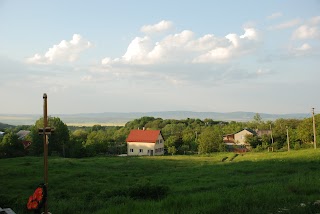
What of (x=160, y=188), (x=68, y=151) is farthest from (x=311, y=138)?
(x=160, y=188)

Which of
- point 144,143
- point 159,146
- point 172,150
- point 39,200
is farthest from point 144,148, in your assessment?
point 39,200

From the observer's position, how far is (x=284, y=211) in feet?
28.6

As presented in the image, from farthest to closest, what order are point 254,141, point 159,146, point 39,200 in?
point 254,141 → point 159,146 → point 39,200

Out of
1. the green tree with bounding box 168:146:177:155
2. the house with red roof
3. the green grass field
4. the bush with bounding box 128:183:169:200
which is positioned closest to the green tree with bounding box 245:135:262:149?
the green tree with bounding box 168:146:177:155

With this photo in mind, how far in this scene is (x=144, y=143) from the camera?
196ft

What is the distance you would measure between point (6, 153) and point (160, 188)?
4017 cm

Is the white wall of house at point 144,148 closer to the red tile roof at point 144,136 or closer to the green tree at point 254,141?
the red tile roof at point 144,136

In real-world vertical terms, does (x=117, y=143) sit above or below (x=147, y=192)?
below

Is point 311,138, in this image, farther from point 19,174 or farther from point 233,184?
point 19,174

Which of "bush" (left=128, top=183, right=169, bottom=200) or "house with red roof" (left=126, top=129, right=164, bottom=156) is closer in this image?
"bush" (left=128, top=183, right=169, bottom=200)

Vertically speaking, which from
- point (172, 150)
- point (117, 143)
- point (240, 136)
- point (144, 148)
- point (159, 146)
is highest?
point (240, 136)

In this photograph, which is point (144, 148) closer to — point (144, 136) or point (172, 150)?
point (144, 136)

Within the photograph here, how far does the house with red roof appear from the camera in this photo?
195 feet

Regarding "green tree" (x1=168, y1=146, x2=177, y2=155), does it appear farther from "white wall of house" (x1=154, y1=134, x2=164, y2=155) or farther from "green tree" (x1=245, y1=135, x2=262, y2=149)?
"green tree" (x1=245, y1=135, x2=262, y2=149)
